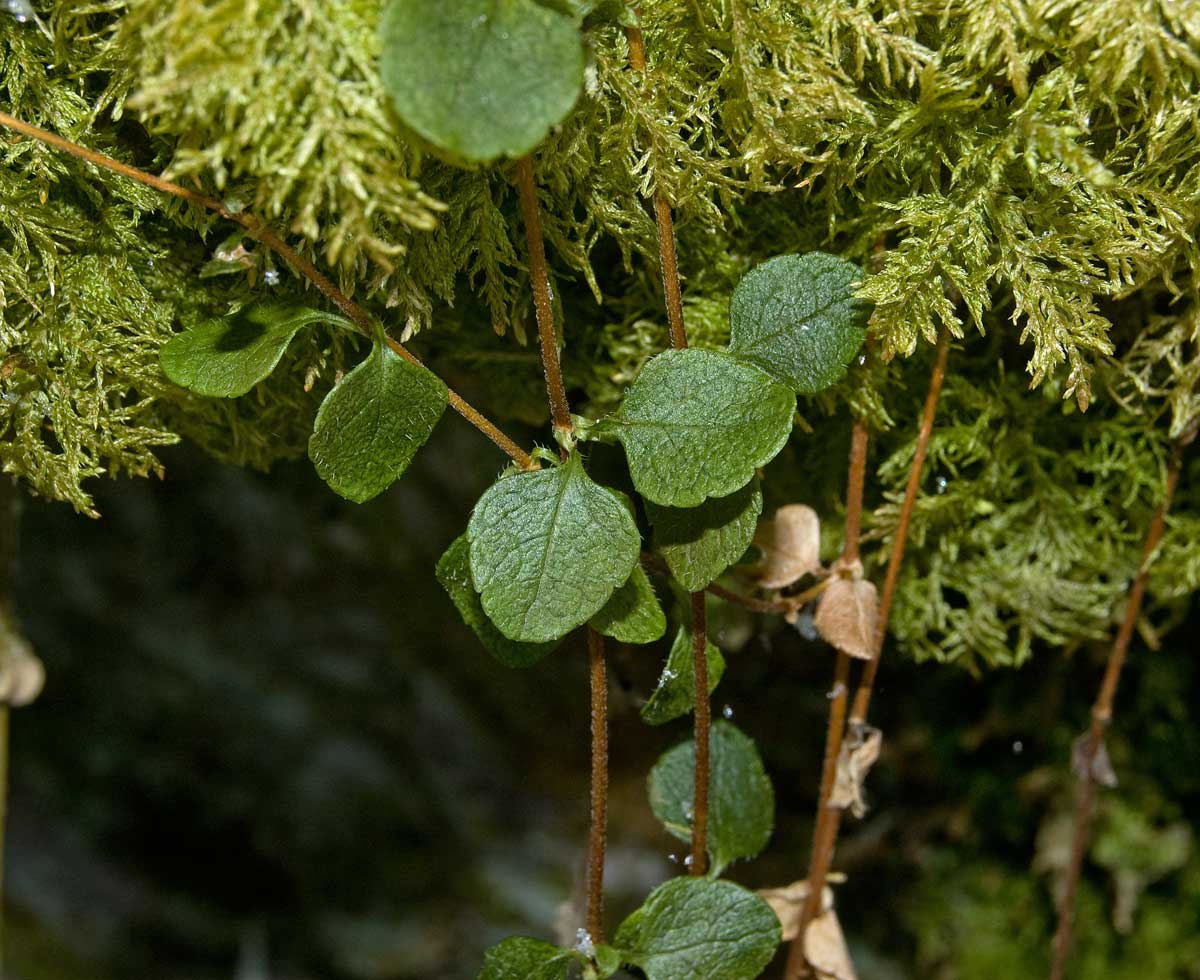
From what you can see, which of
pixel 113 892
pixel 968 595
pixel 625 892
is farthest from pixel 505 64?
pixel 113 892

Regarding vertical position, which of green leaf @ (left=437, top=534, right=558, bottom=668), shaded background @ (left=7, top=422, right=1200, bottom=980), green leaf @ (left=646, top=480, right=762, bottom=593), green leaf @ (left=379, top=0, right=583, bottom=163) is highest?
green leaf @ (left=379, top=0, right=583, bottom=163)

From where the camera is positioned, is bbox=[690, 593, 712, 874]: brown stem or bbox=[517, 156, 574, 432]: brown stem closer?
bbox=[517, 156, 574, 432]: brown stem

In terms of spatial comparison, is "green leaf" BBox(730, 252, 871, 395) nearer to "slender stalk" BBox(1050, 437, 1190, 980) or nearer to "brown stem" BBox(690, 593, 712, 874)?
"brown stem" BBox(690, 593, 712, 874)

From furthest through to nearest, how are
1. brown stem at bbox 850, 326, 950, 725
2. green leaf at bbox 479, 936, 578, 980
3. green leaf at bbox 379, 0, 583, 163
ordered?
brown stem at bbox 850, 326, 950, 725 → green leaf at bbox 479, 936, 578, 980 → green leaf at bbox 379, 0, 583, 163

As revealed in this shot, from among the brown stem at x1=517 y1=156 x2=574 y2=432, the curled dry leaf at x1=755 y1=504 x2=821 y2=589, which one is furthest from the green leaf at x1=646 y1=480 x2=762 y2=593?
the curled dry leaf at x1=755 y1=504 x2=821 y2=589

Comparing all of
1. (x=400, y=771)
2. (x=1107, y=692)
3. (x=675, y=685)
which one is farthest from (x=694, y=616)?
(x=400, y=771)

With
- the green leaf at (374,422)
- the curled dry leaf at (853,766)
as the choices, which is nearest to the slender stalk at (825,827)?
the curled dry leaf at (853,766)
